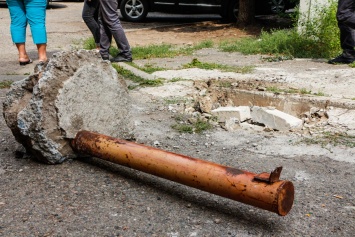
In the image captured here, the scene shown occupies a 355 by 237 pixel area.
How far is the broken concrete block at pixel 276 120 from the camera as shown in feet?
14.0

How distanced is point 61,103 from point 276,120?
191 cm

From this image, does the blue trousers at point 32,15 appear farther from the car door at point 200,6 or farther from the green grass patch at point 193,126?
the car door at point 200,6

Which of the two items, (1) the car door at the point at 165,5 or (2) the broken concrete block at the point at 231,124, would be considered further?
(1) the car door at the point at 165,5

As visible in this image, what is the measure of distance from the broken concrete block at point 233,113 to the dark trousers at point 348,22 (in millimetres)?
2775

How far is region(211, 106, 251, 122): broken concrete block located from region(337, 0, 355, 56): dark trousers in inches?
109

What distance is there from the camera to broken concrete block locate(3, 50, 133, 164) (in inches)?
129

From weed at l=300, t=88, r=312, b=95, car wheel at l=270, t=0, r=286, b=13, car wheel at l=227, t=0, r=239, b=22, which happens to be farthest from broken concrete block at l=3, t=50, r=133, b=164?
car wheel at l=270, t=0, r=286, b=13

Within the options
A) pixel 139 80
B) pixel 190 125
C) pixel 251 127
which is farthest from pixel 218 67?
pixel 190 125

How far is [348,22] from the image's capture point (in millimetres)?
6676

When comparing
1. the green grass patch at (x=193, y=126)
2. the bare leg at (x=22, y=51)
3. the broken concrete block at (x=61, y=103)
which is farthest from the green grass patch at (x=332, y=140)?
the bare leg at (x=22, y=51)

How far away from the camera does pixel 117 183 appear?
10.3ft

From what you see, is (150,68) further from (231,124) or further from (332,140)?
(332,140)

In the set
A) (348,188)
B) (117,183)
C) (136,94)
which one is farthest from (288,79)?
(117,183)

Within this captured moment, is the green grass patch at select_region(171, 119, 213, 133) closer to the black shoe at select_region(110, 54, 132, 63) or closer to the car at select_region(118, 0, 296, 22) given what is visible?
the black shoe at select_region(110, 54, 132, 63)
